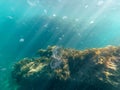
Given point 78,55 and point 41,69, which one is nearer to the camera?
point 78,55

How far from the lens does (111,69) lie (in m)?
9.02

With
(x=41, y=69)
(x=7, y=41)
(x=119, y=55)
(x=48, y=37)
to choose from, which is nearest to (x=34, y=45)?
(x=48, y=37)

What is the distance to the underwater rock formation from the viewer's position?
8809 mm

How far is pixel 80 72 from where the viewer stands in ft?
31.2

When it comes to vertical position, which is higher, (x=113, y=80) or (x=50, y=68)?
(x=50, y=68)

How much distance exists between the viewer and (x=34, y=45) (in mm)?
30406

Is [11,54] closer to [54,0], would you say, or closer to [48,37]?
[48,37]

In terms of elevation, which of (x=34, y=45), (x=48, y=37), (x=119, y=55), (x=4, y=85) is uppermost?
(x=48, y=37)

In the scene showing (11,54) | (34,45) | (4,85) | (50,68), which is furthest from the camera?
(34,45)

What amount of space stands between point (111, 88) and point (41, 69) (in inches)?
152

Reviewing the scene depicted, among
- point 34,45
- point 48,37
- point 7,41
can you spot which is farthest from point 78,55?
point 7,41

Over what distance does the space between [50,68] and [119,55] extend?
3179 mm

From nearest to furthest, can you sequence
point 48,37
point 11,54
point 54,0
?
1. point 11,54
2. point 48,37
3. point 54,0

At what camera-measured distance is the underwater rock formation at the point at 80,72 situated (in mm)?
8809
